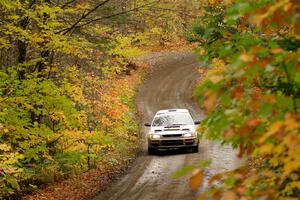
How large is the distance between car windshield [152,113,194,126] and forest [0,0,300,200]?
1769 millimetres

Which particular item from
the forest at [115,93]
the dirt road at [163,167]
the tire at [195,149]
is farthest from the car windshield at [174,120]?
the forest at [115,93]

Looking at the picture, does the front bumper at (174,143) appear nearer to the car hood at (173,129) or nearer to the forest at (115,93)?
the car hood at (173,129)

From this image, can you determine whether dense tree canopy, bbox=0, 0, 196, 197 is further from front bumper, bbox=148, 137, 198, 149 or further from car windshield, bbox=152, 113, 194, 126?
car windshield, bbox=152, 113, 194, 126

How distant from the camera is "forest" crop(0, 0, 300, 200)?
3.08 m

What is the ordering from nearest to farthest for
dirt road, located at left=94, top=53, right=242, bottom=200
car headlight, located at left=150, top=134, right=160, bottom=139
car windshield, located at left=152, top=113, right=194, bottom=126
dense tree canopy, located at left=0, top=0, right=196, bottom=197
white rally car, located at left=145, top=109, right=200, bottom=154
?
dense tree canopy, located at left=0, top=0, right=196, bottom=197 < dirt road, located at left=94, top=53, right=242, bottom=200 < white rally car, located at left=145, top=109, right=200, bottom=154 < car headlight, located at left=150, top=134, right=160, bottom=139 < car windshield, located at left=152, top=113, right=194, bottom=126

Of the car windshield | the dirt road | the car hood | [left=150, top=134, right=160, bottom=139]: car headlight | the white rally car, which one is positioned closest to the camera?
the dirt road

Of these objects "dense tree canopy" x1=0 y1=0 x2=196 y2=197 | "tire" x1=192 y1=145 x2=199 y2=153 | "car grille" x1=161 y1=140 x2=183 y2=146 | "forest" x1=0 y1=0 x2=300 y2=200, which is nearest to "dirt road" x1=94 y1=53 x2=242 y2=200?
"tire" x1=192 y1=145 x2=199 y2=153

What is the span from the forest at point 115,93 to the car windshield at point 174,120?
5.80 feet

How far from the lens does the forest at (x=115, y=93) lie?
10.1 ft

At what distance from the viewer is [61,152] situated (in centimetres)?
1585

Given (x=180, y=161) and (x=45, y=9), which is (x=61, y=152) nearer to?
(x=180, y=161)

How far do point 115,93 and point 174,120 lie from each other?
2734 mm

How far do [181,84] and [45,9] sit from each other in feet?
92.8

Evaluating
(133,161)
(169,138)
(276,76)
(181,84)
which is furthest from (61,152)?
(181,84)
